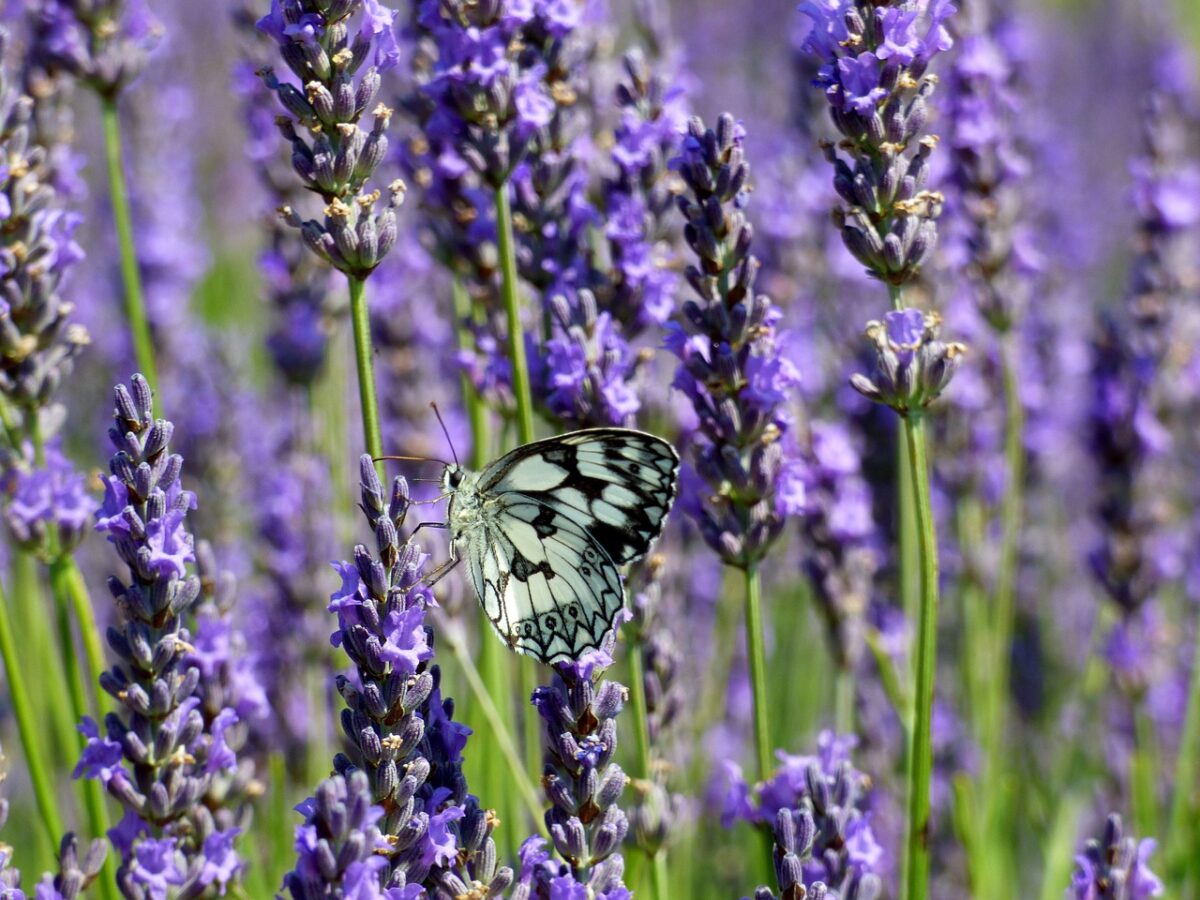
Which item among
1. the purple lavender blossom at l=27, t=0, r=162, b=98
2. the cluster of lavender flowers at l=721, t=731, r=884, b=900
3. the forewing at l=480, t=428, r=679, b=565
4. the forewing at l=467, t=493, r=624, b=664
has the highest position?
the purple lavender blossom at l=27, t=0, r=162, b=98

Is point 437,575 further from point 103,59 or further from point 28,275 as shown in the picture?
point 103,59

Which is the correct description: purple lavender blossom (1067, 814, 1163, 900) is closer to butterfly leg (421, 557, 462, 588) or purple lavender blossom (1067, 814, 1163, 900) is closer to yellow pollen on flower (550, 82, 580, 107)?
butterfly leg (421, 557, 462, 588)

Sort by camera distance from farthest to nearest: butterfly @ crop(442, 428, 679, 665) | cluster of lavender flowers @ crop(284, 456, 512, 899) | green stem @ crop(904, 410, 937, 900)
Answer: butterfly @ crop(442, 428, 679, 665) < green stem @ crop(904, 410, 937, 900) < cluster of lavender flowers @ crop(284, 456, 512, 899)

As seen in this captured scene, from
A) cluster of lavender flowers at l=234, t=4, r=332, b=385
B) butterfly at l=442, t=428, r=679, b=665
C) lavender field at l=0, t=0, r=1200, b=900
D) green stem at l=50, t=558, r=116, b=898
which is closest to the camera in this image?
lavender field at l=0, t=0, r=1200, b=900

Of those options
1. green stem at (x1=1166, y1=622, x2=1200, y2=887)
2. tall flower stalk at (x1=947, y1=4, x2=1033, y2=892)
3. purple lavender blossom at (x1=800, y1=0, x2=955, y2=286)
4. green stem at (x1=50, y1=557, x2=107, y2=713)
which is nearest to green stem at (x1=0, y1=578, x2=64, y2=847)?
green stem at (x1=50, y1=557, x2=107, y2=713)

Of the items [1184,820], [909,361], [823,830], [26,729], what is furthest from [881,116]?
[1184,820]

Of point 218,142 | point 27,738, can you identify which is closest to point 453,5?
point 27,738
